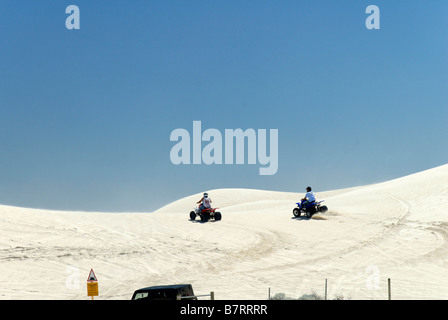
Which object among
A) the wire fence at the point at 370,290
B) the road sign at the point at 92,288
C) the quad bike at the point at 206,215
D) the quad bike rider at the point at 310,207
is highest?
the quad bike rider at the point at 310,207

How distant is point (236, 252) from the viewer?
23.1 meters

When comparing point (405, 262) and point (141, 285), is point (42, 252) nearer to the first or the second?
point (141, 285)

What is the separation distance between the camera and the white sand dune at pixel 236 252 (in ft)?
54.5

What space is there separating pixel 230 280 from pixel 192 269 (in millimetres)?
2627

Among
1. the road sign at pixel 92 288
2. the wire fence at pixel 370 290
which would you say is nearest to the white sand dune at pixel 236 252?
the wire fence at pixel 370 290

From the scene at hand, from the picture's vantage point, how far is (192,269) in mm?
19906

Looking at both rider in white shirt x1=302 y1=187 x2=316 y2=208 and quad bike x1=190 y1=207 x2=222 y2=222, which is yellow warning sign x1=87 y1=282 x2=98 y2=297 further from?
rider in white shirt x1=302 y1=187 x2=316 y2=208

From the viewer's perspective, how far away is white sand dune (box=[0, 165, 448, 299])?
16.6 meters

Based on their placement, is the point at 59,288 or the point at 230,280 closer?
the point at 59,288

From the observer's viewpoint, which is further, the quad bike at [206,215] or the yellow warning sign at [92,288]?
the quad bike at [206,215]

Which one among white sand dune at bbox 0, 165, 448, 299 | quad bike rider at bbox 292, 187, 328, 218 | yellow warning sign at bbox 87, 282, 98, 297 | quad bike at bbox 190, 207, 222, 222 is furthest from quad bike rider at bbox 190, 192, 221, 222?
yellow warning sign at bbox 87, 282, 98, 297

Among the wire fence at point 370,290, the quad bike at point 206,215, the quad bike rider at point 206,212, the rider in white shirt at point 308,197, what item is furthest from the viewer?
the rider in white shirt at point 308,197

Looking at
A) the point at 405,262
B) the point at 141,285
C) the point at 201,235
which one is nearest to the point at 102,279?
the point at 141,285

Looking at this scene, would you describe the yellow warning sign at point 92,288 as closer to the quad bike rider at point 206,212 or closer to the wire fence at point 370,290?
the wire fence at point 370,290
